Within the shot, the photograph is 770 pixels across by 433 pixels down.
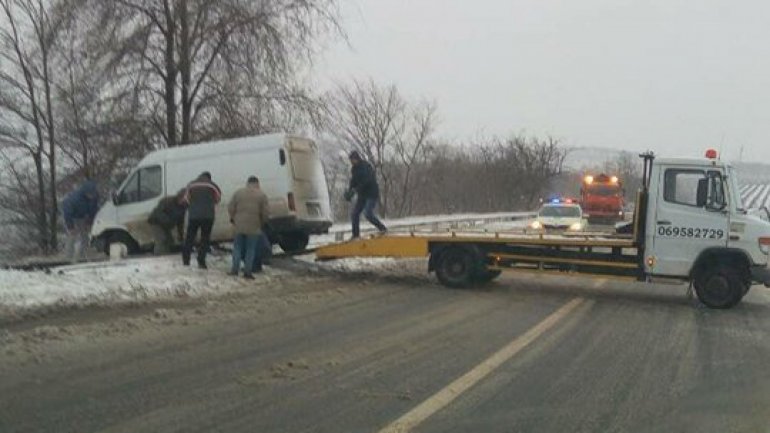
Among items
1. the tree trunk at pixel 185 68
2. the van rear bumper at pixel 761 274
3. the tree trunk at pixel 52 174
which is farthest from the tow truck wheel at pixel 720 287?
the tree trunk at pixel 52 174

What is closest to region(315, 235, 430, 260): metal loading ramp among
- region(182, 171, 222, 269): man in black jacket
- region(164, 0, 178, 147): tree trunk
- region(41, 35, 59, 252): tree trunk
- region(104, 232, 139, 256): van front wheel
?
region(182, 171, 222, 269): man in black jacket

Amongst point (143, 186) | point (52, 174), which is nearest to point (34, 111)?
point (52, 174)

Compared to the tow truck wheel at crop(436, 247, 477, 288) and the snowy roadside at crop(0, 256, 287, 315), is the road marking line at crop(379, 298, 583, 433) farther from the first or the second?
the snowy roadside at crop(0, 256, 287, 315)

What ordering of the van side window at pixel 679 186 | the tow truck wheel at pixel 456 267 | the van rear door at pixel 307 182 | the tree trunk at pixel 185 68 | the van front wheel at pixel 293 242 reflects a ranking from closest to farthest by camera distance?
the van side window at pixel 679 186, the tow truck wheel at pixel 456 267, the van rear door at pixel 307 182, the van front wheel at pixel 293 242, the tree trunk at pixel 185 68

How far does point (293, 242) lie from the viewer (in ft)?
56.9

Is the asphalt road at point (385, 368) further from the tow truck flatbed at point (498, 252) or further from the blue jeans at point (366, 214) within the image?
the blue jeans at point (366, 214)

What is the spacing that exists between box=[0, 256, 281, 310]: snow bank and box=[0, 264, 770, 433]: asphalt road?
32.4 inches

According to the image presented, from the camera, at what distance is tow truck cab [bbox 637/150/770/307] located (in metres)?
12.0

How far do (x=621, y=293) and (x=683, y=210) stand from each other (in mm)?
2030

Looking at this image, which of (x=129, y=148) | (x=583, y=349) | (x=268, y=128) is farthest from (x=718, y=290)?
(x=129, y=148)

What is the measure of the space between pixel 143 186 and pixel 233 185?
225 cm

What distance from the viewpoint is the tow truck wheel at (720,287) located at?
1207 centimetres

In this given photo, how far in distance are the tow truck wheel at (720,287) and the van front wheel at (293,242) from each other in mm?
8141

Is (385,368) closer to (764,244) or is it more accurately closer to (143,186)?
(764,244)
